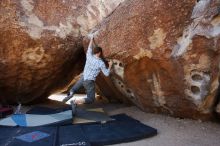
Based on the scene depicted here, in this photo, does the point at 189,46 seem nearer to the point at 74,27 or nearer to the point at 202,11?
the point at 202,11

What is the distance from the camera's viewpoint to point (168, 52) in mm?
5738

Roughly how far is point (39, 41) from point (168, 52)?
3.11 meters

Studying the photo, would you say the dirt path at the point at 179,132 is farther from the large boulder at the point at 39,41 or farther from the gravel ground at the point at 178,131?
the large boulder at the point at 39,41

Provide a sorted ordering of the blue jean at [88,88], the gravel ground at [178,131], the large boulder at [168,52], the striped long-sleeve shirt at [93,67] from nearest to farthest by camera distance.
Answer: the gravel ground at [178,131] < the large boulder at [168,52] < the striped long-sleeve shirt at [93,67] < the blue jean at [88,88]

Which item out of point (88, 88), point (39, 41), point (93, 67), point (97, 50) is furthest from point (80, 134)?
point (39, 41)

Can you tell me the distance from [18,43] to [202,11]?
4.02 meters

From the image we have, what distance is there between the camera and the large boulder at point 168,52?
5.34 metres

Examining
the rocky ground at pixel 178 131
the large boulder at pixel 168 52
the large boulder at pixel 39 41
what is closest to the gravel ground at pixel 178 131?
the rocky ground at pixel 178 131

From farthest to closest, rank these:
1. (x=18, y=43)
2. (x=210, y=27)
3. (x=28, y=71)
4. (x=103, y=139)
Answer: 1. (x=28, y=71)
2. (x=18, y=43)
3. (x=210, y=27)
4. (x=103, y=139)

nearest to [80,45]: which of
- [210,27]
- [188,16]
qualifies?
[188,16]

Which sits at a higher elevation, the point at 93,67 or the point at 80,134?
the point at 93,67

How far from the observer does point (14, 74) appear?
768cm

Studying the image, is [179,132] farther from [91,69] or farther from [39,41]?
[39,41]

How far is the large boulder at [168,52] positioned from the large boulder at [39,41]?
129 cm
